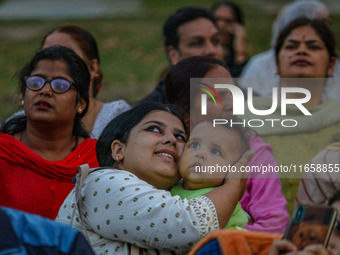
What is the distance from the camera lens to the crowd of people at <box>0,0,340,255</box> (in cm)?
220

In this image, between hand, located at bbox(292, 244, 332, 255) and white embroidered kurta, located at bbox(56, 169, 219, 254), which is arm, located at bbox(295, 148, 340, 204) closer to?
white embroidered kurta, located at bbox(56, 169, 219, 254)

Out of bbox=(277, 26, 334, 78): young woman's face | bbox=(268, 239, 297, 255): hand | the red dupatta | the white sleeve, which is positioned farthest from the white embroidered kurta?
bbox=(277, 26, 334, 78): young woman's face

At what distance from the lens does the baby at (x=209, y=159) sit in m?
2.47

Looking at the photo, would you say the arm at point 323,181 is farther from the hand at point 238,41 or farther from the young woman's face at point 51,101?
the hand at point 238,41

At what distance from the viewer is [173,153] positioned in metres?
2.51

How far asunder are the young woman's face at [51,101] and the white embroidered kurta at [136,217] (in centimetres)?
93

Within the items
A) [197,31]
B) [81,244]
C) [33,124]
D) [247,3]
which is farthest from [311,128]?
[247,3]

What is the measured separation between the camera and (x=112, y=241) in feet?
7.57

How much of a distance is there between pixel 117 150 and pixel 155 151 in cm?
20

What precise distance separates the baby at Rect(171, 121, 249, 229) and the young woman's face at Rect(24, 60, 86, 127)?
845 millimetres

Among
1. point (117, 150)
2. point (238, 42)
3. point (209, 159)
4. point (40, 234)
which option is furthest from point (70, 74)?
point (238, 42)

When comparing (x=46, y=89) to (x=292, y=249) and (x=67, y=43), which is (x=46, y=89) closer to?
(x=67, y=43)

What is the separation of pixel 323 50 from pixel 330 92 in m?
0.39

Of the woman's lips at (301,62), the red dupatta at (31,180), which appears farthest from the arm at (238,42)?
the red dupatta at (31,180)
